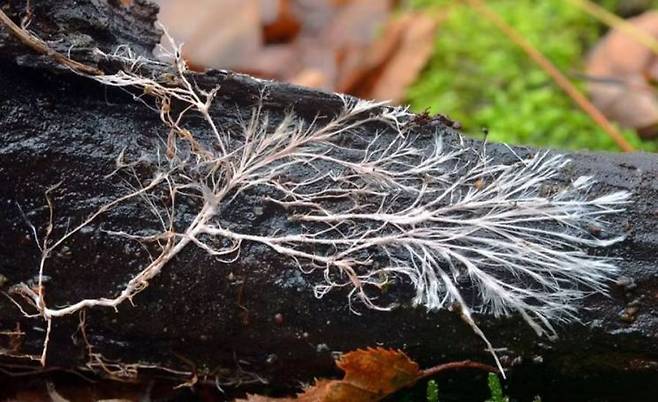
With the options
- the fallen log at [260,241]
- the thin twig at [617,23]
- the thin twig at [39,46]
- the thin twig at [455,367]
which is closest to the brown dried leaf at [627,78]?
the thin twig at [617,23]

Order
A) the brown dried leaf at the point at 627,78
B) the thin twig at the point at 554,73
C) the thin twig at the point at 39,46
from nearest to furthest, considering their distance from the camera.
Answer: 1. the thin twig at the point at 39,46
2. the thin twig at the point at 554,73
3. the brown dried leaf at the point at 627,78

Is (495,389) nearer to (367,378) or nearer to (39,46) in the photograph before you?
(367,378)

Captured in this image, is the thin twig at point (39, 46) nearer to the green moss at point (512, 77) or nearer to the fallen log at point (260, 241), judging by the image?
the fallen log at point (260, 241)

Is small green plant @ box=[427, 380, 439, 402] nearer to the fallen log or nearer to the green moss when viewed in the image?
the fallen log

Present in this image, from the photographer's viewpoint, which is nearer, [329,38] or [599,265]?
[599,265]

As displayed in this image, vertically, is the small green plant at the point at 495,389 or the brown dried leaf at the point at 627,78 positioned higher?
the brown dried leaf at the point at 627,78

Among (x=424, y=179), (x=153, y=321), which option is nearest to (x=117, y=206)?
(x=153, y=321)

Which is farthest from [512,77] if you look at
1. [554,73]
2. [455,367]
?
[455,367]

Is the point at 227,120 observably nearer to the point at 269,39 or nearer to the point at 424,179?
the point at 424,179
